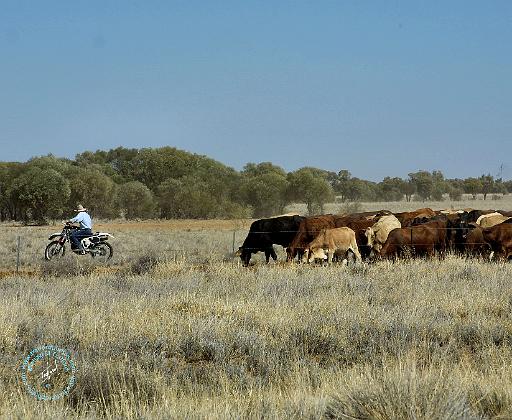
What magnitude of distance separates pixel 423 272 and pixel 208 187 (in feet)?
145

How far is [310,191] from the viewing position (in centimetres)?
6394

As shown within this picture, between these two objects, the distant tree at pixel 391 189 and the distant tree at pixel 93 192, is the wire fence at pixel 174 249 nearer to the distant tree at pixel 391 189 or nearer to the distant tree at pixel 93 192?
the distant tree at pixel 93 192

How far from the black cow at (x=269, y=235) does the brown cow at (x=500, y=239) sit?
6.43 metres

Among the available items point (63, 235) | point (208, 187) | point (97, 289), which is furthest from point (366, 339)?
point (208, 187)

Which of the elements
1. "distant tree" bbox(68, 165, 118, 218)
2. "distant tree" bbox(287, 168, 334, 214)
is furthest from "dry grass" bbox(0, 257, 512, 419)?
"distant tree" bbox(287, 168, 334, 214)

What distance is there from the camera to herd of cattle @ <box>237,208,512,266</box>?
2088 cm

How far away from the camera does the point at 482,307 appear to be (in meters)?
11.1

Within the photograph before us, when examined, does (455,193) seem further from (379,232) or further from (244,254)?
(244,254)

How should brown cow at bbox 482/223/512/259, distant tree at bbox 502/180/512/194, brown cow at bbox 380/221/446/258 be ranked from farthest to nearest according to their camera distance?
distant tree at bbox 502/180/512/194
brown cow at bbox 380/221/446/258
brown cow at bbox 482/223/512/259

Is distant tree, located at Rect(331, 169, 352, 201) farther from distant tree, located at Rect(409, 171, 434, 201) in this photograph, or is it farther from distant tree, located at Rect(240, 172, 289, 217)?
distant tree, located at Rect(240, 172, 289, 217)

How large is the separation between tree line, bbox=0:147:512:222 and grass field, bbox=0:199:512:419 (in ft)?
133

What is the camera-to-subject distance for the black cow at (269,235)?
2388 centimetres

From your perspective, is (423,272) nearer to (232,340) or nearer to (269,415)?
(232,340)

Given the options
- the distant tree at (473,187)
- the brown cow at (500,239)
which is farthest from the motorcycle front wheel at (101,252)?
the distant tree at (473,187)
